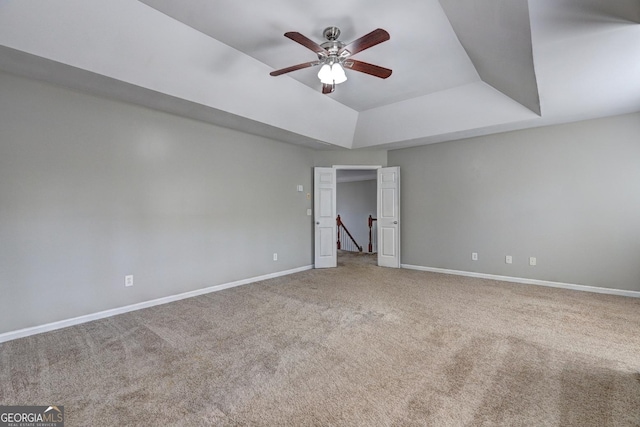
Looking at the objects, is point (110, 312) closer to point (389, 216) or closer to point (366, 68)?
point (366, 68)

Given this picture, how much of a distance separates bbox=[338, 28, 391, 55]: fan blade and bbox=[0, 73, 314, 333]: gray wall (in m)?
2.68

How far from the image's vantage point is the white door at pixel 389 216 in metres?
6.16

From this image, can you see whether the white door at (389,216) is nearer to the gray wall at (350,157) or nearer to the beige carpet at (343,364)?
the gray wall at (350,157)

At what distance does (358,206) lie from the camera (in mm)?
10938

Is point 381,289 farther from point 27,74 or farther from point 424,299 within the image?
point 27,74

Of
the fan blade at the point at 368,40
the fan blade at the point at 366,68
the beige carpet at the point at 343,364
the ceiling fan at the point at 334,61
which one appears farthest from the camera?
the fan blade at the point at 366,68

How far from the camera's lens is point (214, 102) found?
368 centimetres

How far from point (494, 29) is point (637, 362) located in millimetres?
2923

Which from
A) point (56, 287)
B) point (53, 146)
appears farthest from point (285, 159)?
point (56, 287)

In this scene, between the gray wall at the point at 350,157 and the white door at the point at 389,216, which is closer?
the white door at the point at 389,216

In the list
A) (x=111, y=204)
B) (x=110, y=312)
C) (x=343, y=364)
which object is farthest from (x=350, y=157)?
(x=110, y=312)

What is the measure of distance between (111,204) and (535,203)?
19.7 ft

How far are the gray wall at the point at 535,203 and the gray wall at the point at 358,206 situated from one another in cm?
444

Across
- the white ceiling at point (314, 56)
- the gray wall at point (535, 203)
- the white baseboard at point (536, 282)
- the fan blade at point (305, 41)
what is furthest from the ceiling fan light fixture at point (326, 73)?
the white baseboard at point (536, 282)
